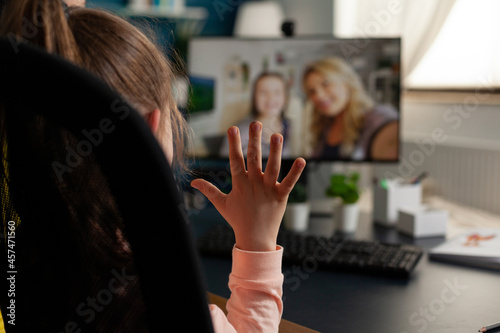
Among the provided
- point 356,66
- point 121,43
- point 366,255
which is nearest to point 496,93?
point 356,66

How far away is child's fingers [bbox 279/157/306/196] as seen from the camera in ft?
1.85

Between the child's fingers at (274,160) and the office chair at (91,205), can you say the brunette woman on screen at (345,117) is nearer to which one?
the child's fingers at (274,160)

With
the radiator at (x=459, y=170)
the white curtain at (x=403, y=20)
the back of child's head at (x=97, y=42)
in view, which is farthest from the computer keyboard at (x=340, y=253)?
→ the white curtain at (x=403, y=20)

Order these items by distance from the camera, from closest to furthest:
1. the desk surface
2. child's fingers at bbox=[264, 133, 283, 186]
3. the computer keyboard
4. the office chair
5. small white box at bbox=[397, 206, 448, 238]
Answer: the office chair → child's fingers at bbox=[264, 133, 283, 186] → the desk surface → the computer keyboard → small white box at bbox=[397, 206, 448, 238]

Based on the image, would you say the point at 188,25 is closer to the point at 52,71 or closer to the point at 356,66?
the point at 356,66

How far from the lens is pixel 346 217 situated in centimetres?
137

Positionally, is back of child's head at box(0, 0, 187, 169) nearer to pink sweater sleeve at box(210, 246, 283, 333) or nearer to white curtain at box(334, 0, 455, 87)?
pink sweater sleeve at box(210, 246, 283, 333)

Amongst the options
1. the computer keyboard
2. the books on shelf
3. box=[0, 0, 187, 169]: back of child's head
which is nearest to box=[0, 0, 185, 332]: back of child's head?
box=[0, 0, 187, 169]: back of child's head

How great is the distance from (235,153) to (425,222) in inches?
32.9

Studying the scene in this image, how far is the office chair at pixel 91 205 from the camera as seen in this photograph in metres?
0.32

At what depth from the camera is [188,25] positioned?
355 centimetres

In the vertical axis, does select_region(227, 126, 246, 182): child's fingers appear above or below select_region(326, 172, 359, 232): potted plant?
above

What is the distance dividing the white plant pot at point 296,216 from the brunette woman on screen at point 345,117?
167 mm

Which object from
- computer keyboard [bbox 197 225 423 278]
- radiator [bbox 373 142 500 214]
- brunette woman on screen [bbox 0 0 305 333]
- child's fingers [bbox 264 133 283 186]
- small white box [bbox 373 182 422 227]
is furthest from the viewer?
radiator [bbox 373 142 500 214]
